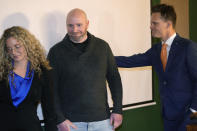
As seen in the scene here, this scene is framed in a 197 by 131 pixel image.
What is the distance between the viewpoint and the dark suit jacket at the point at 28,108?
1.80 meters

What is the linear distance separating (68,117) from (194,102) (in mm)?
1046

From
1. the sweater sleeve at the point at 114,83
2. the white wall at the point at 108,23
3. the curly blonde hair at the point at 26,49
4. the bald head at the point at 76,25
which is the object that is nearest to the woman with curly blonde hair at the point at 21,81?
the curly blonde hair at the point at 26,49

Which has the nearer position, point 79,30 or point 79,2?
point 79,30

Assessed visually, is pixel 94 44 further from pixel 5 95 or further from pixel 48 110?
pixel 5 95

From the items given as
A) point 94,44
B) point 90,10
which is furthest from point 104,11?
point 94,44

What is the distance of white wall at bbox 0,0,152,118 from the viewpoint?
238 cm

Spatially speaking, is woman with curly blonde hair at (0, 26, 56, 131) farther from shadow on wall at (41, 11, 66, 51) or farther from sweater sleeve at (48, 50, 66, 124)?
shadow on wall at (41, 11, 66, 51)

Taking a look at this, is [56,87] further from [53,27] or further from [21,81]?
[53,27]

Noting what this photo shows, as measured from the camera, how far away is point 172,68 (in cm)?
235

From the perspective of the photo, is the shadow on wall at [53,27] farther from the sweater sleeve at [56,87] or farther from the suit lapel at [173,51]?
the suit lapel at [173,51]

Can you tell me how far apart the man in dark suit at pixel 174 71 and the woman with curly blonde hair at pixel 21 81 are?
3.45 feet

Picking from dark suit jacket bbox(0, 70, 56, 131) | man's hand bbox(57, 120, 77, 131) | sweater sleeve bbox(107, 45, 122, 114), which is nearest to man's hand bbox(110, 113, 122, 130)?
sweater sleeve bbox(107, 45, 122, 114)

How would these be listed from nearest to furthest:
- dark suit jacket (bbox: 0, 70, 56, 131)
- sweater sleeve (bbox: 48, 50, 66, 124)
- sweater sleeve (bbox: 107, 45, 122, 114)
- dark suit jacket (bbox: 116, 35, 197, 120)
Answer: dark suit jacket (bbox: 0, 70, 56, 131)
sweater sleeve (bbox: 48, 50, 66, 124)
dark suit jacket (bbox: 116, 35, 197, 120)
sweater sleeve (bbox: 107, 45, 122, 114)

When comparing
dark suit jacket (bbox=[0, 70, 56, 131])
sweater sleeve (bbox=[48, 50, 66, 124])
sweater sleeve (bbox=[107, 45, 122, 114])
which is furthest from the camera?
sweater sleeve (bbox=[107, 45, 122, 114])
